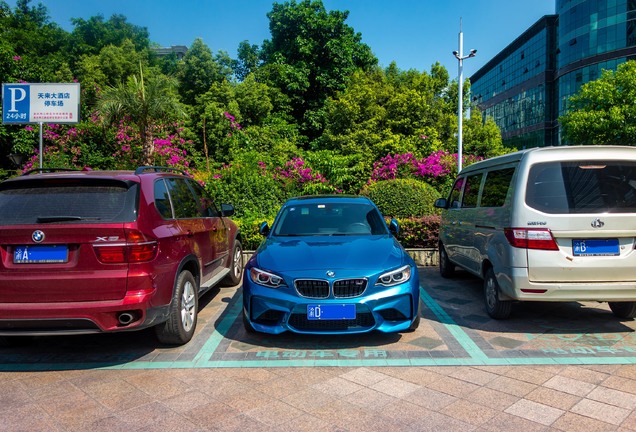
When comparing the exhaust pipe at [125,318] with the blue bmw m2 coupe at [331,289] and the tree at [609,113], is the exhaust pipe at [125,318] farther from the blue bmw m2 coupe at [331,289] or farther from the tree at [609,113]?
the tree at [609,113]

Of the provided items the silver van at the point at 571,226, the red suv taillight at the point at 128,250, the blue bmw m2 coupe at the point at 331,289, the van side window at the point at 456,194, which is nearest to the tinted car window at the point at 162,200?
the red suv taillight at the point at 128,250

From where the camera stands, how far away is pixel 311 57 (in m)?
26.2

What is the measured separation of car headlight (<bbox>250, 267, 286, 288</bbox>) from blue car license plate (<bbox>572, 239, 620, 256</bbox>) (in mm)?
2924

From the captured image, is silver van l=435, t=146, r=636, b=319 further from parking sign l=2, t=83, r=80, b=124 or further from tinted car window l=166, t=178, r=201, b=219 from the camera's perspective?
parking sign l=2, t=83, r=80, b=124

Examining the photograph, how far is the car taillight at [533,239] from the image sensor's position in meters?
4.41

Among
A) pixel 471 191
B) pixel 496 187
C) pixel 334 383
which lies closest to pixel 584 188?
pixel 496 187

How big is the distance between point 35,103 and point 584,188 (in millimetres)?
11797

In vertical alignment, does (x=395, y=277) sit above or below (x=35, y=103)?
below

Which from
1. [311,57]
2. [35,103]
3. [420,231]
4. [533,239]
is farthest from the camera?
[311,57]

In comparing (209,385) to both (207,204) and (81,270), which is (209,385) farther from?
(207,204)

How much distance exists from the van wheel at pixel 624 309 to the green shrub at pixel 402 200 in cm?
582

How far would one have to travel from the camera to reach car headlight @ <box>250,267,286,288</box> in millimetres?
4273

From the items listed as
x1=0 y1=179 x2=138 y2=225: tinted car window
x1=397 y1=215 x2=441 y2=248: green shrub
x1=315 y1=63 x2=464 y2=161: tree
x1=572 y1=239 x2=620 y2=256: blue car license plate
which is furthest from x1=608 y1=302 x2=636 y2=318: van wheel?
x1=315 y1=63 x2=464 y2=161: tree

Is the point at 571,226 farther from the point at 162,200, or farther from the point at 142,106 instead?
the point at 142,106
